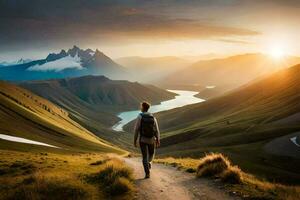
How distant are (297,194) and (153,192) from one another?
6.27 meters

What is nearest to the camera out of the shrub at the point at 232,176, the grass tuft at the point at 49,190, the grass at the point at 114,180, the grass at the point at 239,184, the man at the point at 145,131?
the grass tuft at the point at 49,190

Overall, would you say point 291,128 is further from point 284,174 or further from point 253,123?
point 284,174

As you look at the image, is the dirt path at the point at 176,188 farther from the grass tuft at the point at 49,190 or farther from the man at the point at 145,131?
the grass tuft at the point at 49,190

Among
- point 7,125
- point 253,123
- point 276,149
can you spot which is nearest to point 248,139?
point 276,149

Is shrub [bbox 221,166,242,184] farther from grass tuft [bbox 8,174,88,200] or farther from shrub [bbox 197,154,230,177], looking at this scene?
grass tuft [bbox 8,174,88,200]

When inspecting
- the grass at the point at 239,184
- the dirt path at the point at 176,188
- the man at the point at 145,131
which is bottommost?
the dirt path at the point at 176,188

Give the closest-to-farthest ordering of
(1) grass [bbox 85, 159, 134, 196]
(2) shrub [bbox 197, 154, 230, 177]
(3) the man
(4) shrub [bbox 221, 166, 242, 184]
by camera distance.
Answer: (1) grass [bbox 85, 159, 134, 196] → (4) shrub [bbox 221, 166, 242, 184] → (3) the man → (2) shrub [bbox 197, 154, 230, 177]

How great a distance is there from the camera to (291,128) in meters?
116

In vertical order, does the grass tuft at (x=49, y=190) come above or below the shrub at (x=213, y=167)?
below

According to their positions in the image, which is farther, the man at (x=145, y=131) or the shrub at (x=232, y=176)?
the man at (x=145, y=131)

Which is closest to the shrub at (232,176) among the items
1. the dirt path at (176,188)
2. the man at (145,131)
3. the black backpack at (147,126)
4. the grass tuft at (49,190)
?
the dirt path at (176,188)

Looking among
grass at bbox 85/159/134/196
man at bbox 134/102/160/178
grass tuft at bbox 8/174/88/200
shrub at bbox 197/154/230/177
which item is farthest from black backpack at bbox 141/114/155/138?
grass tuft at bbox 8/174/88/200

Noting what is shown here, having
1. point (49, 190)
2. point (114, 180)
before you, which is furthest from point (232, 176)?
point (49, 190)

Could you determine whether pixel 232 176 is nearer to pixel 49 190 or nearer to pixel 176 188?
pixel 176 188
